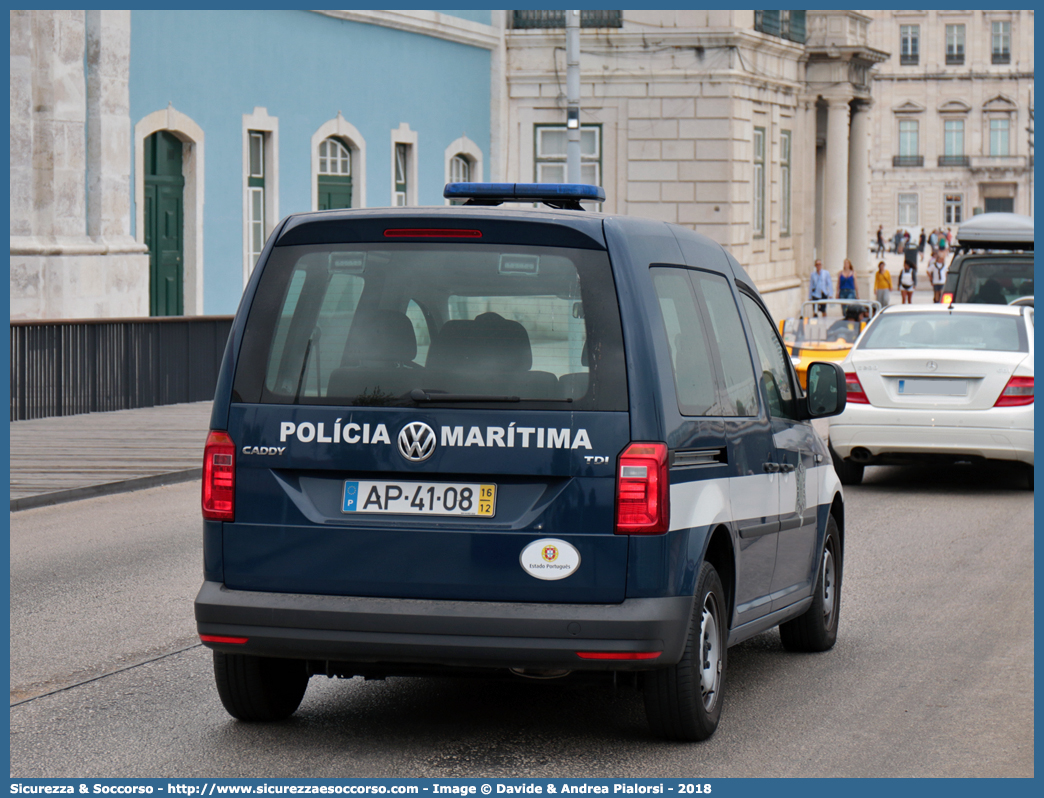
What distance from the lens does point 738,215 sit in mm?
36625

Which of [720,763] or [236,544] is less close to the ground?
[236,544]

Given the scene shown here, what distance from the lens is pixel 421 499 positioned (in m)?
5.38

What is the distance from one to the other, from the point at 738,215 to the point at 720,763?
31.8 metres

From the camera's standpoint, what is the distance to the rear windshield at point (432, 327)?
5395 millimetres

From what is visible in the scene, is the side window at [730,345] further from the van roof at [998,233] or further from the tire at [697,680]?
the van roof at [998,233]

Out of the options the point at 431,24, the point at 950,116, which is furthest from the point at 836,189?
the point at 950,116

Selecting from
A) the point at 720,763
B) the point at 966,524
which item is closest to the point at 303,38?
the point at 966,524

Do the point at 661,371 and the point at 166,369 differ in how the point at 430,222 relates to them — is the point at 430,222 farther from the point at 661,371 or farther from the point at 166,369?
the point at 166,369

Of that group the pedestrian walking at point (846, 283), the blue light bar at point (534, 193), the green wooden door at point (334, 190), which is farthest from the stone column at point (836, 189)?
the blue light bar at point (534, 193)

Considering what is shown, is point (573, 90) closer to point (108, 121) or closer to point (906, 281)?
point (108, 121)

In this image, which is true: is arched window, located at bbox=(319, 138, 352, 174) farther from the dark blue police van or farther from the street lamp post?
the dark blue police van

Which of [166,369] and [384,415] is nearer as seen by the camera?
[384,415]

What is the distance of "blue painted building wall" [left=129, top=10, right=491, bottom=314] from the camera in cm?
2447

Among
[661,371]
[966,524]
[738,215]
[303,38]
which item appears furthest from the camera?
[738,215]
